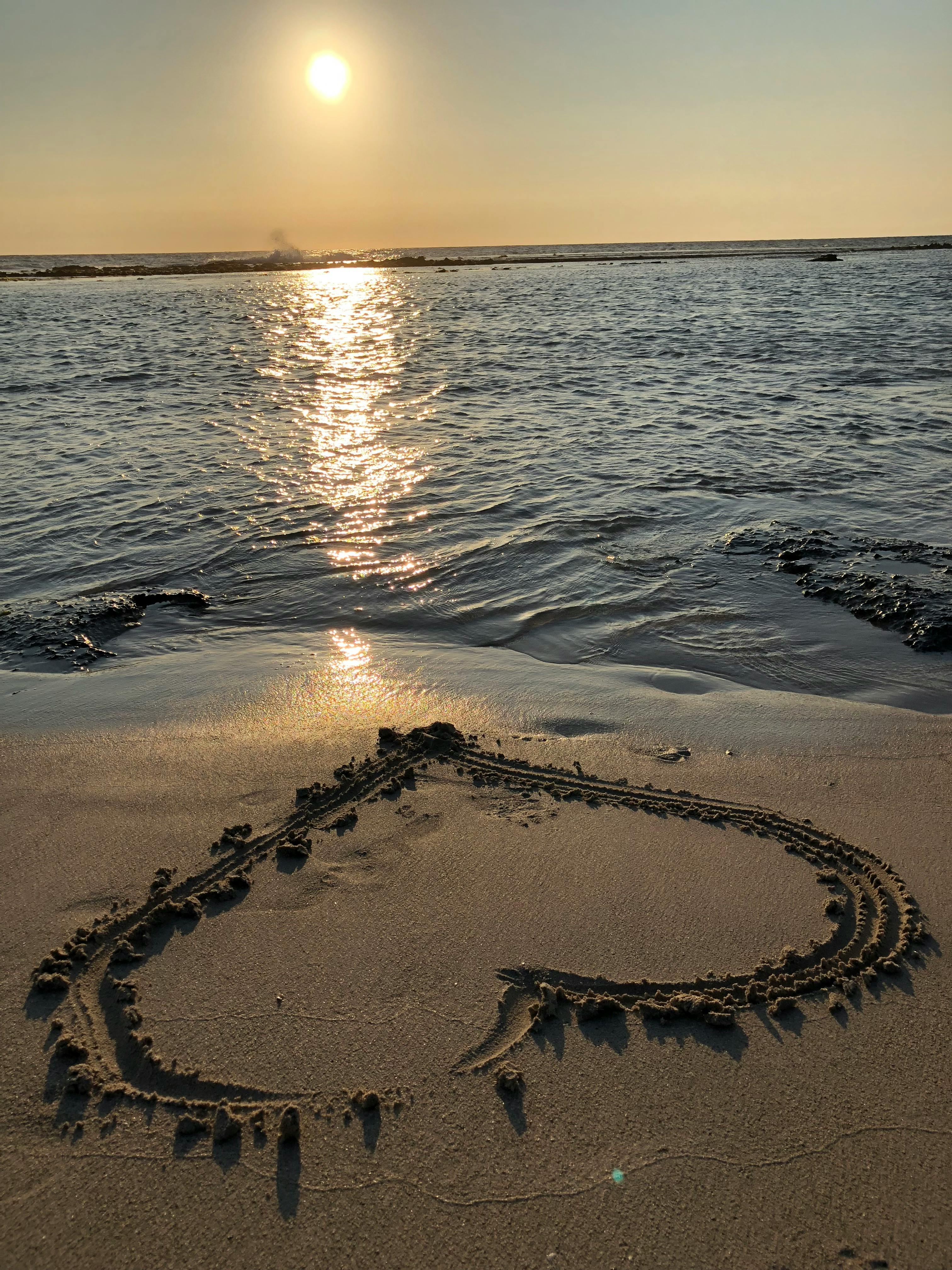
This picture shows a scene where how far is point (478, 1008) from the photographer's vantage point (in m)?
2.49

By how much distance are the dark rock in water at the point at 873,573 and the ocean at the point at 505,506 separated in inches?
1.1

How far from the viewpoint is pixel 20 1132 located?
83.7 inches

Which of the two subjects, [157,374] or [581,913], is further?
[157,374]

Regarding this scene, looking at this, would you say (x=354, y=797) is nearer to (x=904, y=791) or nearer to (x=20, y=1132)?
(x=20, y=1132)

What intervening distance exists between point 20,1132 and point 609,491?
770cm

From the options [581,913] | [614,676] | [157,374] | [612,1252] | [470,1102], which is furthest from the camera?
[157,374]

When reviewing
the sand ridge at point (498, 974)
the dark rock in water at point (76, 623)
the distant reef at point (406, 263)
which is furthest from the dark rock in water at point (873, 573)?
the distant reef at point (406, 263)

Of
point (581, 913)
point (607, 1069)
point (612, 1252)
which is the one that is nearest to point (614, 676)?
point (581, 913)

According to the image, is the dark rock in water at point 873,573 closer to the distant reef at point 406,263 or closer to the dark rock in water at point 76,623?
the dark rock in water at point 76,623

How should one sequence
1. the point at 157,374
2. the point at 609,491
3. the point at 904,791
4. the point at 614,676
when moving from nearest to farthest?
the point at 904,791
the point at 614,676
the point at 609,491
the point at 157,374

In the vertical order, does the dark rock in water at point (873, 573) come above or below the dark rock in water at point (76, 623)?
above

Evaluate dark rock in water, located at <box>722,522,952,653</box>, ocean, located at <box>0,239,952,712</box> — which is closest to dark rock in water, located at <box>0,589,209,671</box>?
ocean, located at <box>0,239,952,712</box>

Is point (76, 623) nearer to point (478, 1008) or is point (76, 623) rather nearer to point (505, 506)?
point (505, 506)

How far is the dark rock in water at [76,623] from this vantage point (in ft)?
17.3
